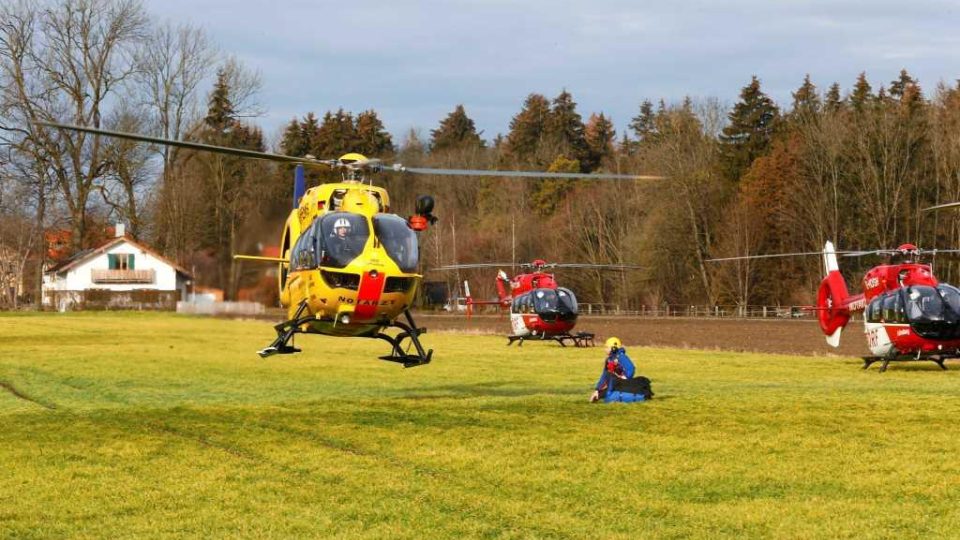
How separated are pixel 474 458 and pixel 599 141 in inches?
4567

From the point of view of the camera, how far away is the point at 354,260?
17.9 metres

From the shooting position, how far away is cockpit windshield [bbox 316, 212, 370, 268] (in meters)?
17.9

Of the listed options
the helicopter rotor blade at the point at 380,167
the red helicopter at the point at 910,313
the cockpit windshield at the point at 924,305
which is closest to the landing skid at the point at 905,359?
the red helicopter at the point at 910,313

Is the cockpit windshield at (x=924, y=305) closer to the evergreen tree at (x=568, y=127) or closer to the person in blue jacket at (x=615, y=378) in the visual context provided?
the person in blue jacket at (x=615, y=378)

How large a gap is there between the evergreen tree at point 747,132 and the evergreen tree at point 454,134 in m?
53.0

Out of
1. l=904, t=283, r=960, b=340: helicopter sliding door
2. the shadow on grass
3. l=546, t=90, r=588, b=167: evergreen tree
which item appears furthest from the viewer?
l=546, t=90, r=588, b=167: evergreen tree

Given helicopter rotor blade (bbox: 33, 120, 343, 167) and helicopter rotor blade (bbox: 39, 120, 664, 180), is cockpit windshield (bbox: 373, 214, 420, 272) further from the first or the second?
helicopter rotor blade (bbox: 33, 120, 343, 167)

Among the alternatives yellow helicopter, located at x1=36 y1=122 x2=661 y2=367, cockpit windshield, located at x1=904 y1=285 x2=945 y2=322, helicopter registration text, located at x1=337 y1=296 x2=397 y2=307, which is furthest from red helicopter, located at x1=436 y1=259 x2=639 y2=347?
helicopter registration text, located at x1=337 y1=296 x2=397 y2=307

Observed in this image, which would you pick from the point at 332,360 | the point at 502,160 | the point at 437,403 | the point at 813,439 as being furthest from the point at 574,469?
the point at 502,160

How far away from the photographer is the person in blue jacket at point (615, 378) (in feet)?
66.8

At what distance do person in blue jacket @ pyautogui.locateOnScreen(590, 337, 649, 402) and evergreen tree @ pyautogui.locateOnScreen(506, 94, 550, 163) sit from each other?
102484 millimetres

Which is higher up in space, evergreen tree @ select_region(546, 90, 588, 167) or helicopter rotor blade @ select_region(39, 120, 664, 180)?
evergreen tree @ select_region(546, 90, 588, 167)

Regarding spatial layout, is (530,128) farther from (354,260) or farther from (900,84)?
(354,260)

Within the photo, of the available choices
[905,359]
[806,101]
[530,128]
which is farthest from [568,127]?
[905,359]
